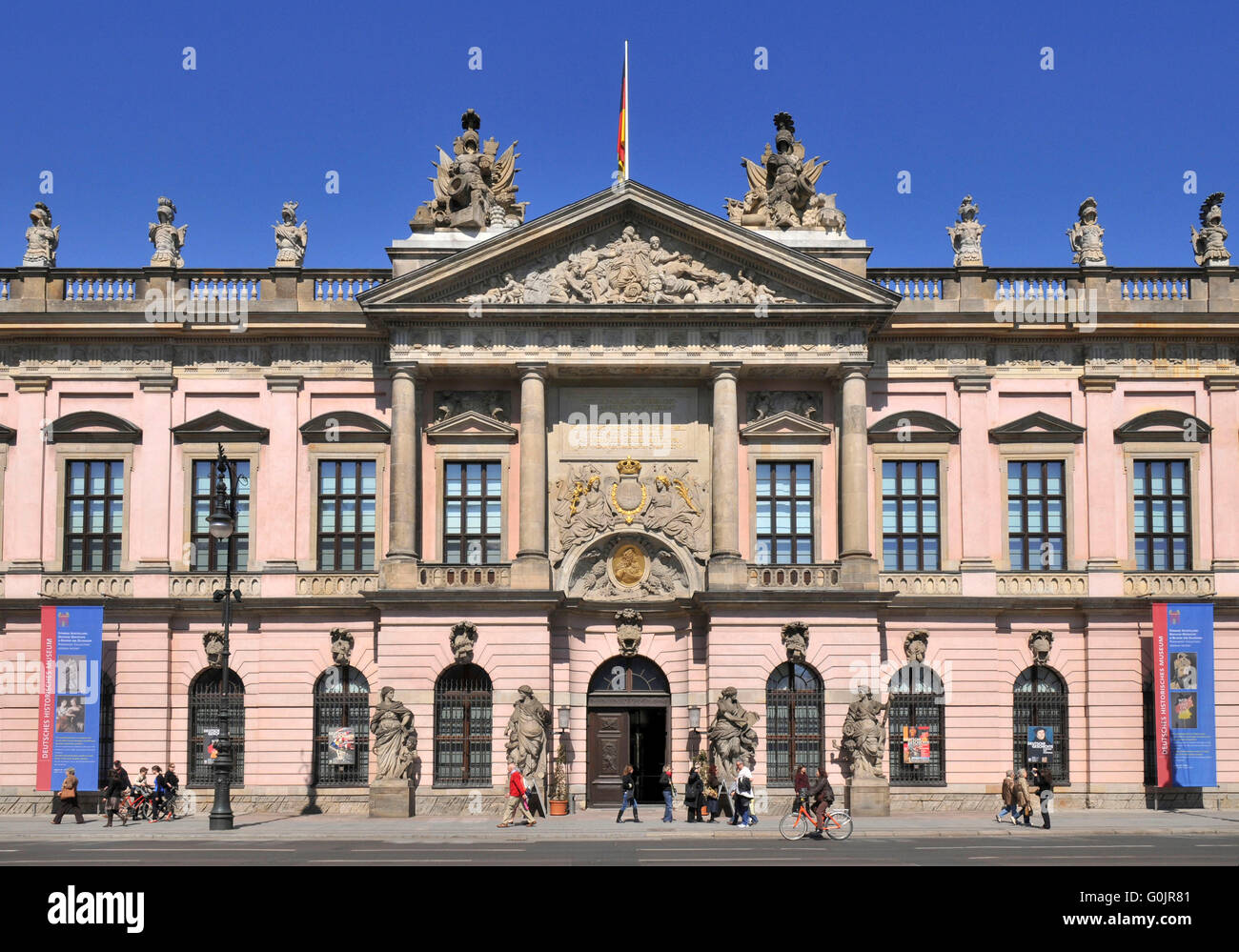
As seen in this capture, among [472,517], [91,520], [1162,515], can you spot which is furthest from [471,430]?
[1162,515]

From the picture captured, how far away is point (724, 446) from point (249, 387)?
14967mm

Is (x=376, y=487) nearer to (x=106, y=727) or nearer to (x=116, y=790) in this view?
(x=106, y=727)

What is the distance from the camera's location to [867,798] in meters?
38.7

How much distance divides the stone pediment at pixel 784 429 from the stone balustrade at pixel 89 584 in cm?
1949

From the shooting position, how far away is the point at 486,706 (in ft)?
131

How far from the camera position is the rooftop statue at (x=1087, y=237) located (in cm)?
4331

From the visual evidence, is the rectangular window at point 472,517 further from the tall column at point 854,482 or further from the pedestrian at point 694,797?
the tall column at point 854,482

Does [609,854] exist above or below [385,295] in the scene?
below

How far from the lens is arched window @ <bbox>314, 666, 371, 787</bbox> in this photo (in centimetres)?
4094

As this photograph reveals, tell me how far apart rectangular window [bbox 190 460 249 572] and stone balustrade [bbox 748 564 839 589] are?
15.7 metres

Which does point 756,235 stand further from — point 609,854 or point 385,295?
point 609,854
